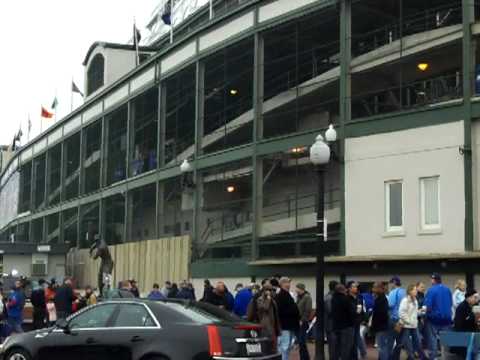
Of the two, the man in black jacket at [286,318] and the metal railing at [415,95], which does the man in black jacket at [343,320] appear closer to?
the man in black jacket at [286,318]

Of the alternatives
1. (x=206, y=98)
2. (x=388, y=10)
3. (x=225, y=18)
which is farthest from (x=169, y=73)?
(x=388, y=10)

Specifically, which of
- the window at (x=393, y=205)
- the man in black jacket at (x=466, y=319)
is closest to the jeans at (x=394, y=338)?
the man in black jacket at (x=466, y=319)

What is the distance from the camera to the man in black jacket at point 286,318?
15.8 m

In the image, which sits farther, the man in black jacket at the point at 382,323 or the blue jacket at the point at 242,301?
the blue jacket at the point at 242,301

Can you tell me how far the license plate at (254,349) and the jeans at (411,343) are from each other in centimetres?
487

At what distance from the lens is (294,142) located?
2692cm

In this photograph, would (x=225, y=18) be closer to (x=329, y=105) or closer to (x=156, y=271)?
(x=329, y=105)

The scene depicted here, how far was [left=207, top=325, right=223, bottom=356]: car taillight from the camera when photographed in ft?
37.7

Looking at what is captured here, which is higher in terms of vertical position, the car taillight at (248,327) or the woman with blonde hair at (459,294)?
the woman with blonde hair at (459,294)

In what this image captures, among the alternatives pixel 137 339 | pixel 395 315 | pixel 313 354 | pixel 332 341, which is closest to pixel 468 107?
pixel 395 315

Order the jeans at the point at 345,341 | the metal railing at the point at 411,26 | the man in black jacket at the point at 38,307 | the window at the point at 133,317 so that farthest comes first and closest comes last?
the metal railing at the point at 411,26 < the man in black jacket at the point at 38,307 < the jeans at the point at 345,341 < the window at the point at 133,317

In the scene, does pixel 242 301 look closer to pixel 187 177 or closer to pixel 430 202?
pixel 430 202

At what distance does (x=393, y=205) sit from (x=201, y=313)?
39.9 ft

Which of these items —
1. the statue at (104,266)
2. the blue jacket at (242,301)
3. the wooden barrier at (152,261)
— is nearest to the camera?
the blue jacket at (242,301)
